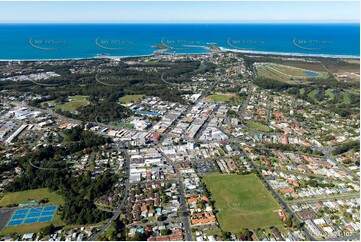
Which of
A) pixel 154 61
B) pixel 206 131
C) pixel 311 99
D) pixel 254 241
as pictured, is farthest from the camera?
pixel 154 61

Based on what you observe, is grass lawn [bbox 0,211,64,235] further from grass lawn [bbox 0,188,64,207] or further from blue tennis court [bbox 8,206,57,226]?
grass lawn [bbox 0,188,64,207]

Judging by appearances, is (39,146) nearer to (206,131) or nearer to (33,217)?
(33,217)

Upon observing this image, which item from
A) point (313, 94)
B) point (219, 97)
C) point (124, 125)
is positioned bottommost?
point (219, 97)

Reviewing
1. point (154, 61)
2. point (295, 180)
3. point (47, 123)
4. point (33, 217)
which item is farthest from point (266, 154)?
point (154, 61)

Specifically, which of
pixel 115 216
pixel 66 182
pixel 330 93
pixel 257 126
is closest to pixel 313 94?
pixel 330 93

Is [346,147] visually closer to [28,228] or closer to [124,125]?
[124,125]

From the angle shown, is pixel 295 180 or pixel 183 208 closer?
pixel 183 208

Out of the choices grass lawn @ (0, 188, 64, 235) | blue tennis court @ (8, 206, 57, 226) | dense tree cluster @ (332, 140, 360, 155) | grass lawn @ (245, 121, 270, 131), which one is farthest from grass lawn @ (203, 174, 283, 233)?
blue tennis court @ (8, 206, 57, 226)
